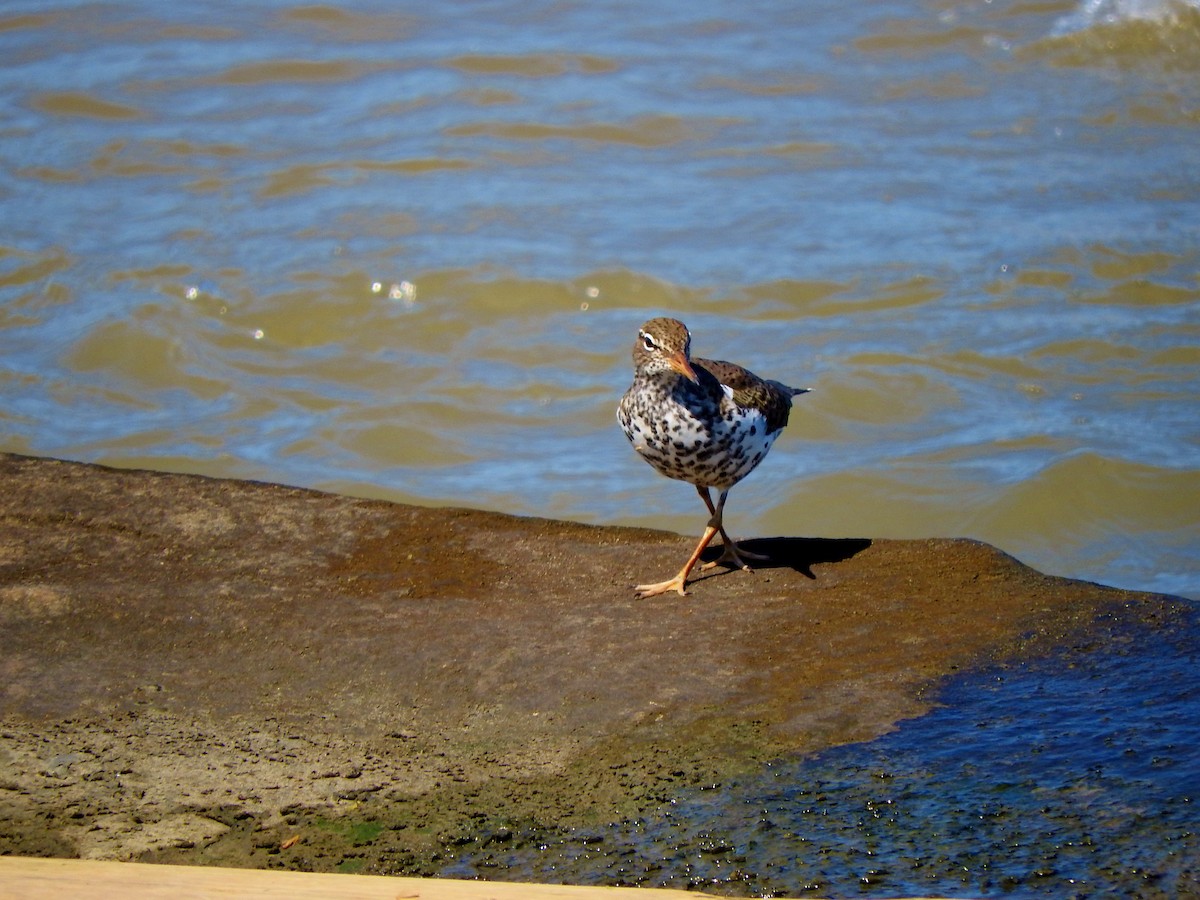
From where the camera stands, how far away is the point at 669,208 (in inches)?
500

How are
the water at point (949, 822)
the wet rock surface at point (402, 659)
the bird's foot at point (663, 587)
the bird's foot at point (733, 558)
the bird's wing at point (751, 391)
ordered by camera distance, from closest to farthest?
1. the water at point (949, 822)
2. the wet rock surface at point (402, 659)
3. the bird's foot at point (663, 587)
4. the bird's foot at point (733, 558)
5. the bird's wing at point (751, 391)

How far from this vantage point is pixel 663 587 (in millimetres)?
5008

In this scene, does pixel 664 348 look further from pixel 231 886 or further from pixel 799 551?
pixel 231 886

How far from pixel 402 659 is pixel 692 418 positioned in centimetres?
153

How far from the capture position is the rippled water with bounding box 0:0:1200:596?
919 cm

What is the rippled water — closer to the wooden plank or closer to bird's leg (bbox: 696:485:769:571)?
bird's leg (bbox: 696:485:769:571)

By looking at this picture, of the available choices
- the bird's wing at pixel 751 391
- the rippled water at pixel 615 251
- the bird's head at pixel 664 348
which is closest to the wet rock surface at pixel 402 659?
the bird's wing at pixel 751 391

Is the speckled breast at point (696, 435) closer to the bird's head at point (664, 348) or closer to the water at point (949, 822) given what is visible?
the bird's head at point (664, 348)

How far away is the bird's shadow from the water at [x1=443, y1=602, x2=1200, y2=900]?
148cm

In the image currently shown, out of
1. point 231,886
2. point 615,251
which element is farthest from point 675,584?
point 615,251

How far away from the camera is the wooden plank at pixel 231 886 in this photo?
9.07 ft

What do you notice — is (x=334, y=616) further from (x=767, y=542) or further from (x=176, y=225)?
(x=176, y=225)

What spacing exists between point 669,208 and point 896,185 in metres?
2.02

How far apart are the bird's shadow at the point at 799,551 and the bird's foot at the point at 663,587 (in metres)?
0.39
